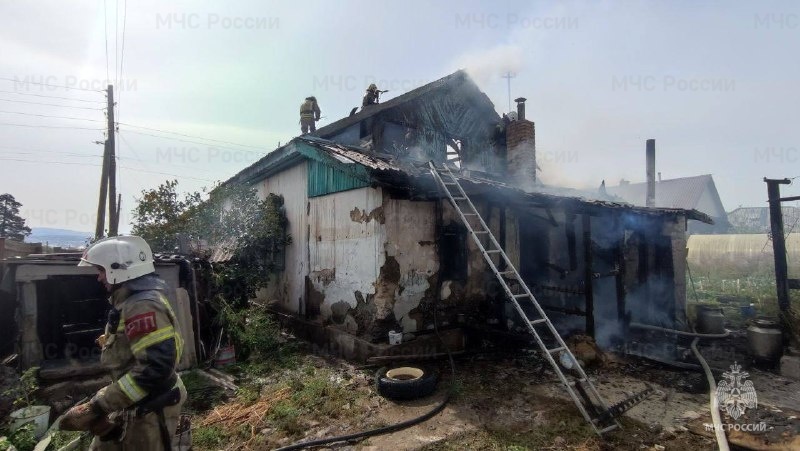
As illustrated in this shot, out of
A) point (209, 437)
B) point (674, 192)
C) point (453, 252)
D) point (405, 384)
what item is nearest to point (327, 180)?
point (453, 252)

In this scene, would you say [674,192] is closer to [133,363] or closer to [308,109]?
[308,109]

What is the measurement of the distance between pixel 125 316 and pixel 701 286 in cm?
2147

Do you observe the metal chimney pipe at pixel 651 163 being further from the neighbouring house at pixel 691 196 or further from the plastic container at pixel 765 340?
the plastic container at pixel 765 340

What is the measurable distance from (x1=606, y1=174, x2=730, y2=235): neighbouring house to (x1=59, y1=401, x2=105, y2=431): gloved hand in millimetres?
40543

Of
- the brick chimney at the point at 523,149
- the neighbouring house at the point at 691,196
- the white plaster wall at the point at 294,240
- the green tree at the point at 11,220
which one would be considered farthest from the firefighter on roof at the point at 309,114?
the neighbouring house at the point at 691,196

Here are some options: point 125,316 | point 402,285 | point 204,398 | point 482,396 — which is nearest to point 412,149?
point 402,285

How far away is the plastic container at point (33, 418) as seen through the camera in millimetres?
4602

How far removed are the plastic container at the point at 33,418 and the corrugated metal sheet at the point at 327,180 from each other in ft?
18.6

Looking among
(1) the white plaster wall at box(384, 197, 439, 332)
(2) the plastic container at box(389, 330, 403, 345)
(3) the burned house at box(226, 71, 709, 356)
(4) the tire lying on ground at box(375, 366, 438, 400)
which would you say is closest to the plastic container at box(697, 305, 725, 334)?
(3) the burned house at box(226, 71, 709, 356)

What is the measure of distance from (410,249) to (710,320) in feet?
26.7

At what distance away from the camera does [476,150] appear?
1306 centimetres

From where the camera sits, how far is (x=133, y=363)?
283 centimetres

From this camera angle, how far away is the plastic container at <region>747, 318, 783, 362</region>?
6.93 m

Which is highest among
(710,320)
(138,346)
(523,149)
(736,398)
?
(523,149)
